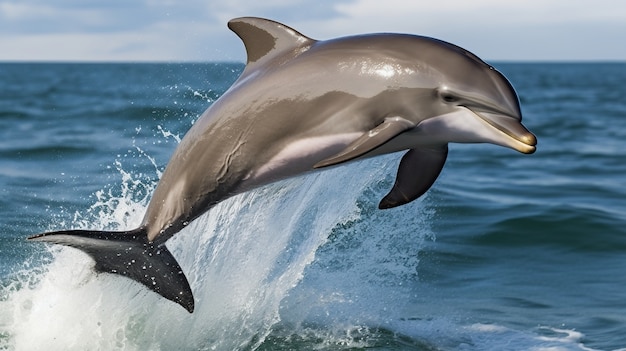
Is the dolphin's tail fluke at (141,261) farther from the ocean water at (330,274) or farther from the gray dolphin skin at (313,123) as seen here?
the ocean water at (330,274)

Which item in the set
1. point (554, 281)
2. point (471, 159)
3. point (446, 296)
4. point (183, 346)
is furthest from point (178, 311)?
point (471, 159)

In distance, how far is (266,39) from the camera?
5703mm

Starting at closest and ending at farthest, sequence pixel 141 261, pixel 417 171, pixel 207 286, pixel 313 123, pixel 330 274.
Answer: pixel 313 123, pixel 417 171, pixel 141 261, pixel 207 286, pixel 330 274

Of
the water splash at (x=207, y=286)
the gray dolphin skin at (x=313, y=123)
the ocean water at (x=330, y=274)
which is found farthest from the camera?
the ocean water at (x=330, y=274)

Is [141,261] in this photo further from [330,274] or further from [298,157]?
[330,274]

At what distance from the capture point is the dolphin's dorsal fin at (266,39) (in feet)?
18.4

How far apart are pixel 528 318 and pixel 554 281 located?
1.38 meters

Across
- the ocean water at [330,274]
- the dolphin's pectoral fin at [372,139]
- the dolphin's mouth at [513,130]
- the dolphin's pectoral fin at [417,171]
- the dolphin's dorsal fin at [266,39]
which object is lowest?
the ocean water at [330,274]

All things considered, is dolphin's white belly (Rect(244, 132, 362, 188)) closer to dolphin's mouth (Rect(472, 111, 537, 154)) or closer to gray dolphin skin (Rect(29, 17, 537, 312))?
gray dolphin skin (Rect(29, 17, 537, 312))

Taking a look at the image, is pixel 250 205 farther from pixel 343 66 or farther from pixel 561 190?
pixel 561 190

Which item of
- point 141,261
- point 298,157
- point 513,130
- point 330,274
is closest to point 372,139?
point 298,157

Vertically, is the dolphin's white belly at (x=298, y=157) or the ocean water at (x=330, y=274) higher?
Result: the dolphin's white belly at (x=298, y=157)

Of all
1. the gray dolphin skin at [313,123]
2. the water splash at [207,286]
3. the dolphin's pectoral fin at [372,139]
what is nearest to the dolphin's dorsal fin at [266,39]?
the gray dolphin skin at [313,123]

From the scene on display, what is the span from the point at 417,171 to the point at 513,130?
0.91m
